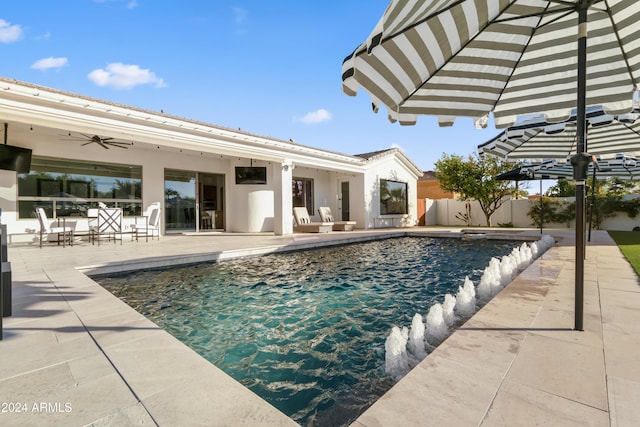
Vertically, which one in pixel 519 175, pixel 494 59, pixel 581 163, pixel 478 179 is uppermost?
pixel 478 179

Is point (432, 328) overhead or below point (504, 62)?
below

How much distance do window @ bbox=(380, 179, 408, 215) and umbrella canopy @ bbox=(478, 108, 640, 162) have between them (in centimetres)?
1013

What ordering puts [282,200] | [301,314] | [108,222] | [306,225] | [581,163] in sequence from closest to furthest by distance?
1. [581,163]
2. [301,314]
3. [108,222]
4. [282,200]
5. [306,225]

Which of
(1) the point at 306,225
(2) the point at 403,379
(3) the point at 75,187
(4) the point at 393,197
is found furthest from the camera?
(4) the point at 393,197

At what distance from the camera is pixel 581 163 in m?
2.23

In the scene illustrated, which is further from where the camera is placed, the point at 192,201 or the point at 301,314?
the point at 192,201

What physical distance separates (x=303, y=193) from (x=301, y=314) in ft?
38.9

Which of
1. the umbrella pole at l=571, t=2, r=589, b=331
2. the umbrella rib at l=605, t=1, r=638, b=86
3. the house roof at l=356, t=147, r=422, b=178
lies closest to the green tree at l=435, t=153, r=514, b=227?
the house roof at l=356, t=147, r=422, b=178

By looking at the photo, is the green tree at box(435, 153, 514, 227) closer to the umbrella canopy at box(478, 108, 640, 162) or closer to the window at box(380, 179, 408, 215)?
the window at box(380, 179, 408, 215)

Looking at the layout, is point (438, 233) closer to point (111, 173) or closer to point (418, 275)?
point (418, 275)

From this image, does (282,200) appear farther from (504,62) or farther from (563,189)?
(563,189)

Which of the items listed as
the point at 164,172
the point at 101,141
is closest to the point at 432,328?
the point at 101,141

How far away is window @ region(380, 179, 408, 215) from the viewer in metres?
16.5

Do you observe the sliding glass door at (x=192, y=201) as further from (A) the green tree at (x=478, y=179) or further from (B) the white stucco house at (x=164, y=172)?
(A) the green tree at (x=478, y=179)
